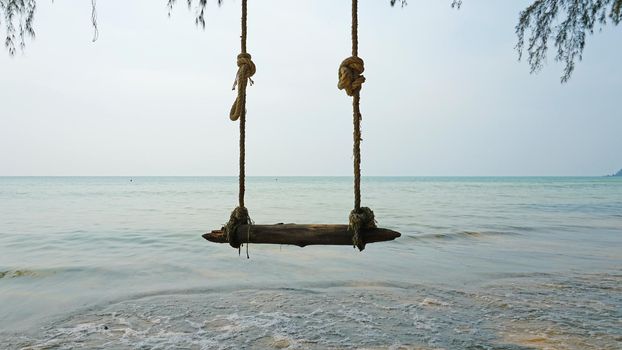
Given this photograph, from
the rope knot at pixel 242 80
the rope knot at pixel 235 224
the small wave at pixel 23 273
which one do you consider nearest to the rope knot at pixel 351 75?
the rope knot at pixel 242 80

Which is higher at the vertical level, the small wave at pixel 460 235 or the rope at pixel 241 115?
the rope at pixel 241 115

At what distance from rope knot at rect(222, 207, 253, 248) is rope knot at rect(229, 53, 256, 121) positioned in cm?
79

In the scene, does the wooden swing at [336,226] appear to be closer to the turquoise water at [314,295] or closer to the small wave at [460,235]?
the turquoise water at [314,295]

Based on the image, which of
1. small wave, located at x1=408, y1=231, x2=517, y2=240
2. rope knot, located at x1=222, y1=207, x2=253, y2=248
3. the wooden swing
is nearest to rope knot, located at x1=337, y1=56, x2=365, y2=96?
the wooden swing

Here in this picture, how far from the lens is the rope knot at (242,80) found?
3.39 metres

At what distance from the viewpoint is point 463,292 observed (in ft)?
19.6

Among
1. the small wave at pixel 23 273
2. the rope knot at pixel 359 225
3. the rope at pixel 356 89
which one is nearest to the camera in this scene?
the rope knot at pixel 359 225

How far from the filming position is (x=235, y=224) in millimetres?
3244

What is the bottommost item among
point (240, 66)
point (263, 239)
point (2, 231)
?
point (2, 231)

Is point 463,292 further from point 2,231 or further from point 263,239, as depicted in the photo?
point 2,231

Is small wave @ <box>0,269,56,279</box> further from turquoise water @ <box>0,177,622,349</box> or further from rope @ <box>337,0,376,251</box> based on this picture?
rope @ <box>337,0,376,251</box>

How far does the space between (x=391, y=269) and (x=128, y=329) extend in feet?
15.0

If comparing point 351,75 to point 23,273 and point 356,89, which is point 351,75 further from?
point 23,273

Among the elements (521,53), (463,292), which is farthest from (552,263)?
(521,53)
